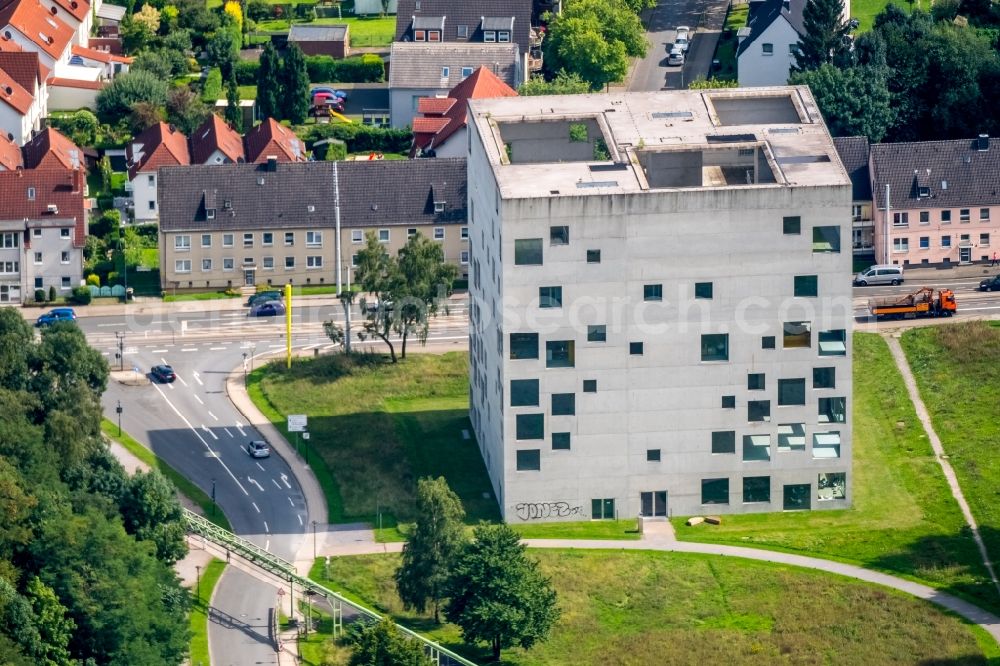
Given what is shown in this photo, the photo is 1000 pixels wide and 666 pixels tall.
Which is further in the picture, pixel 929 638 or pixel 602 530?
pixel 602 530

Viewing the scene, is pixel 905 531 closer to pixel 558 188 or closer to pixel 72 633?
pixel 558 188

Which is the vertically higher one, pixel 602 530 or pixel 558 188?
pixel 558 188

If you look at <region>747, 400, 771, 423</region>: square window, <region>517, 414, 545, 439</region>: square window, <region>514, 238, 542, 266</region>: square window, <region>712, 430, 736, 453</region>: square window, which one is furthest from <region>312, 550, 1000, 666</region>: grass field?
<region>514, 238, 542, 266</region>: square window

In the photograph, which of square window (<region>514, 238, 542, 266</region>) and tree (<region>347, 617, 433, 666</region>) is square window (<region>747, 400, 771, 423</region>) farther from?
tree (<region>347, 617, 433, 666</region>)

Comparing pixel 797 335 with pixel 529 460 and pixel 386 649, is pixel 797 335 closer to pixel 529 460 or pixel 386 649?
pixel 529 460

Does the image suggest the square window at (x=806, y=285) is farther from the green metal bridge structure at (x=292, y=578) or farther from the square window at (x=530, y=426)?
the green metal bridge structure at (x=292, y=578)

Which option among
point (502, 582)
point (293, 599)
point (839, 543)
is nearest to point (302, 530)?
point (293, 599)
